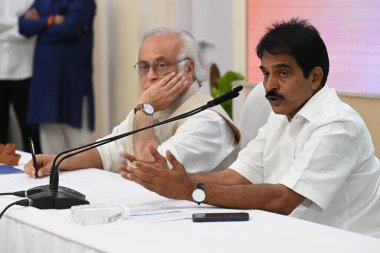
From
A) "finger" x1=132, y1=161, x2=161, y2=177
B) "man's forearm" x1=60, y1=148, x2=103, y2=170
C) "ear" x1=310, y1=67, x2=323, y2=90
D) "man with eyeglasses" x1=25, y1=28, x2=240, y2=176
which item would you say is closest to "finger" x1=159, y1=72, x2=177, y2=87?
"man with eyeglasses" x1=25, y1=28, x2=240, y2=176

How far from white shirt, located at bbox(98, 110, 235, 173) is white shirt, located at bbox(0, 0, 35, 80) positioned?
3227mm

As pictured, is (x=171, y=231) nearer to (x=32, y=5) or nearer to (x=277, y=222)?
(x=277, y=222)

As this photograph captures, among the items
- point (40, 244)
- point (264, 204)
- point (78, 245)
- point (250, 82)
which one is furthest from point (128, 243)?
point (250, 82)

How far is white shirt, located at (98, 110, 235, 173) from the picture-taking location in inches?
114

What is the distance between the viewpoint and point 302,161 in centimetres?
230

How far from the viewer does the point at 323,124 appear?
7.66 ft

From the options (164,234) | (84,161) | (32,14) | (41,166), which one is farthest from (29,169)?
(32,14)

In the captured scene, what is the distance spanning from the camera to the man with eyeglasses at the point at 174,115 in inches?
115

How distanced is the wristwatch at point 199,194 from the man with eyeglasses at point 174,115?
678 millimetres

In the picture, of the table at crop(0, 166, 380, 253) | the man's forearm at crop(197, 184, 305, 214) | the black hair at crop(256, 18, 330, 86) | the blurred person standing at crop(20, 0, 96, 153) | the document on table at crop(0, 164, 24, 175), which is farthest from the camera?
the blurred person standing at crop(20, 0, 96, 153)

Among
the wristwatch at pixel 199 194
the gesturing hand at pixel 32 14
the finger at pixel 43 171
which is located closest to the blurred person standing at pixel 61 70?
the gesturing hand at pixel 32 14

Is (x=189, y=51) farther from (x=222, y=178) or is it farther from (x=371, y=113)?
(x=371, y=113)

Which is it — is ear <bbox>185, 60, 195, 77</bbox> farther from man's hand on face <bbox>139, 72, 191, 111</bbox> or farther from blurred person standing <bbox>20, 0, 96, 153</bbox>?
blurred person standing <bbox>20, 0, 96, 153</bbox>

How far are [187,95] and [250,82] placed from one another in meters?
1.79
